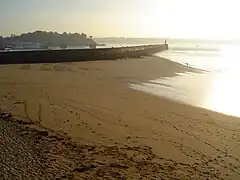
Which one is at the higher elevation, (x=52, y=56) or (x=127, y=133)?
(x=52, y=56)

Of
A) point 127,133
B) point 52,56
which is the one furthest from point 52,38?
point 127,133

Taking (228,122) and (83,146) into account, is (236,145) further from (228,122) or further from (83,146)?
(83,146)

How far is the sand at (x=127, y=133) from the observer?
25.5 feet

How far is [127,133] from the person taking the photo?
10.3m

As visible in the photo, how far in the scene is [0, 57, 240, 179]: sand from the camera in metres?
7.76

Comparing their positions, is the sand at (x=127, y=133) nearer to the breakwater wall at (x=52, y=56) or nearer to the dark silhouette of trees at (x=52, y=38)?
the breakwater wall at (x=52, y=56)

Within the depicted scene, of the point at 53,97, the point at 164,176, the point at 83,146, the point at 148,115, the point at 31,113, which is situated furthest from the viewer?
the point at 53,97

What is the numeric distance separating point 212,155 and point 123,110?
4.88 metres

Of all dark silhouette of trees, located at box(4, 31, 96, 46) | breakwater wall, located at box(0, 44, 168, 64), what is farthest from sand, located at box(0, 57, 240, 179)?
dark silhouette of trees, located at box(4, 31, 96, 46)

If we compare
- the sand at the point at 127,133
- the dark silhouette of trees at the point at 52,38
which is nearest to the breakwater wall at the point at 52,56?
the sand at the point at 127,133

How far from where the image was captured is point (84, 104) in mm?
13547

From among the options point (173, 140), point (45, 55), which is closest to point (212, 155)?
point (173, 140)

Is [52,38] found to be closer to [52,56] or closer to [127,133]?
[52,56]

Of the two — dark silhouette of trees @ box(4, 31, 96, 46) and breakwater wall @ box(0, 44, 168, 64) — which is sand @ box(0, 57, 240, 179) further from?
dark silhouette of trees @ box(4, 31, 96, 46)
